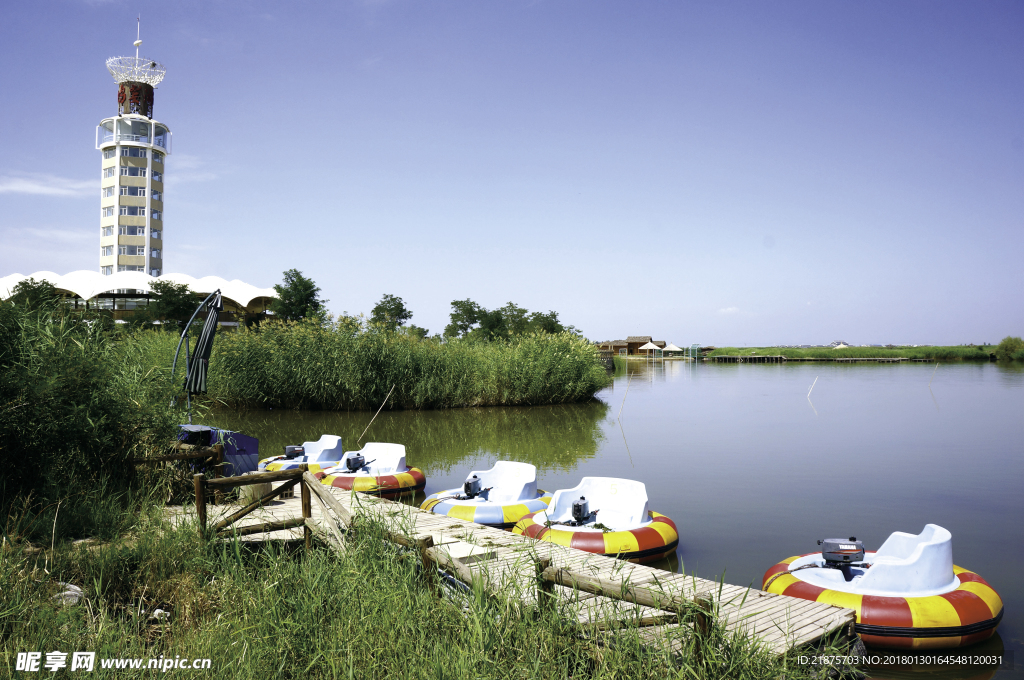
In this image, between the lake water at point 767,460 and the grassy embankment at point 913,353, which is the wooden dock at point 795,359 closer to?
the grassy embankment at point 913,353

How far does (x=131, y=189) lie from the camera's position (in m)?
66.1

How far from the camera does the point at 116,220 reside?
213 feet

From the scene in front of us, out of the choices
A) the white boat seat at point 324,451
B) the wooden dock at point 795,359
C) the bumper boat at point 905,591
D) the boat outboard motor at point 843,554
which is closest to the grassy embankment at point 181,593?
the bumper boat at point 905,591

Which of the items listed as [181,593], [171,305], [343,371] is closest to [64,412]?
[181,593]

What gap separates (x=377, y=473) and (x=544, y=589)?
292 inches

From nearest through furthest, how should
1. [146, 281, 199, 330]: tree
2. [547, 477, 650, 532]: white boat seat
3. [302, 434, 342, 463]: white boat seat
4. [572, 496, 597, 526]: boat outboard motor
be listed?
[572, 496, 597, 526]: boat outboard motor, [547, 477, 650, 532]: white boat seat, [302, 434, 342, 463]: white boat seat, [146, 281, 199, 330]: tree

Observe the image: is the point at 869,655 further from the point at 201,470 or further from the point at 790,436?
the point at 790,436

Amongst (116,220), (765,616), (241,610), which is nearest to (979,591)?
(765,616)

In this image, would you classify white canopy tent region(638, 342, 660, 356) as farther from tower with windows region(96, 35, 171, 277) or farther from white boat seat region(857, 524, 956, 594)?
white boat seat region(857, 524, 956, 594)

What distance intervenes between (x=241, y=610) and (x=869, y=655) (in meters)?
4.66

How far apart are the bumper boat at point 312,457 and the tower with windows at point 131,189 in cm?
6201

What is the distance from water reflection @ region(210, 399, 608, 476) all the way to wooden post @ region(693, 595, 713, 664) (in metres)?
10.3

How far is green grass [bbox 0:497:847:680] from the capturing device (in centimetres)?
352

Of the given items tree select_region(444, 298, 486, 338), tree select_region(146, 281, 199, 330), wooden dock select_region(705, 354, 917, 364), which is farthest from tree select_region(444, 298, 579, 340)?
wooden dock select_region(705, 354, 917, 364)
